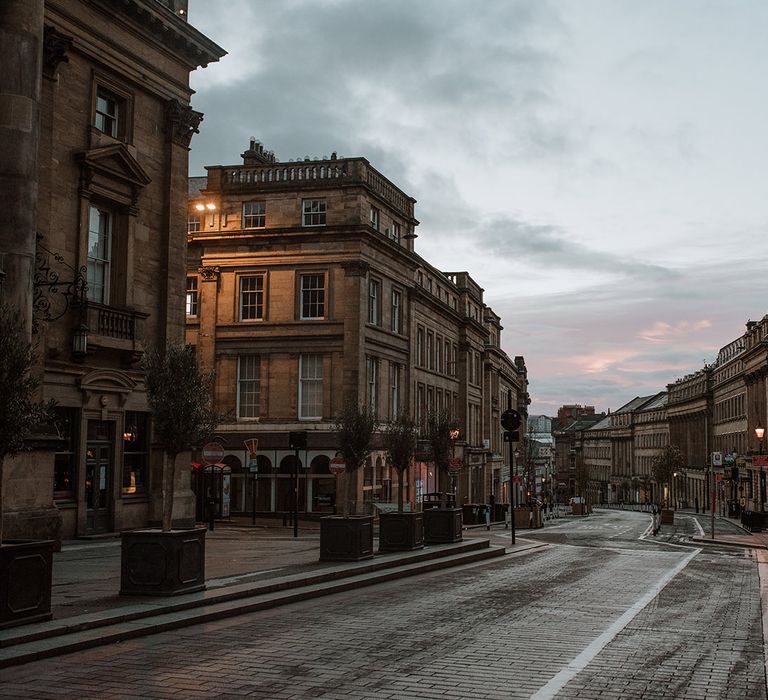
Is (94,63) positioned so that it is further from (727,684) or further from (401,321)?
(401,321)

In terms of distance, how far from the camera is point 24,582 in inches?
445

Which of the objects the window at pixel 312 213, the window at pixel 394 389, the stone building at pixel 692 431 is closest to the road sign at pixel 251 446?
the window at pixel 394 389

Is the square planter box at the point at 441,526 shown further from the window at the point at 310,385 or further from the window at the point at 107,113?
the window at the point at 310,385

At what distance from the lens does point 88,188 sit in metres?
25.1

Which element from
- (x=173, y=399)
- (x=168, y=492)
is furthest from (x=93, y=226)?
(x=168, y=492)

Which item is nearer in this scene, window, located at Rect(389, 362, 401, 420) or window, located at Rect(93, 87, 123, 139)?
window, located at Rect(93, 87, 123, 139)

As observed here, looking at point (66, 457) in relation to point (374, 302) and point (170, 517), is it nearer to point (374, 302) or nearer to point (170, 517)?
point (170, 517)

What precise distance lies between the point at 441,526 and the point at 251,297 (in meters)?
23.0

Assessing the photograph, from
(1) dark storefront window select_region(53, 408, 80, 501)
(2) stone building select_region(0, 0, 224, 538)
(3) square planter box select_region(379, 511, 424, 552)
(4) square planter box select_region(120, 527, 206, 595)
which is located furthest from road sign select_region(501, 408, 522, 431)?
(4) square planter box select_region(120, 527, 206, 595)

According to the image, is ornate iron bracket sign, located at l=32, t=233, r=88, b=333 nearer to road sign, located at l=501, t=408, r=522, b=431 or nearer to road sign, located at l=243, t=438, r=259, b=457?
road sign, located at l=501, t=408, r=522, b=431

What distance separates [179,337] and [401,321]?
82.1ft

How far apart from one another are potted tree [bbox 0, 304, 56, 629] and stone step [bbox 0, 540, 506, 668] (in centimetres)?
24

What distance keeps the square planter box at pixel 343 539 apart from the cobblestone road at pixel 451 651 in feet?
7.08

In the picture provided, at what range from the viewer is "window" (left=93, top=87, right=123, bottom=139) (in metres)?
26.3
